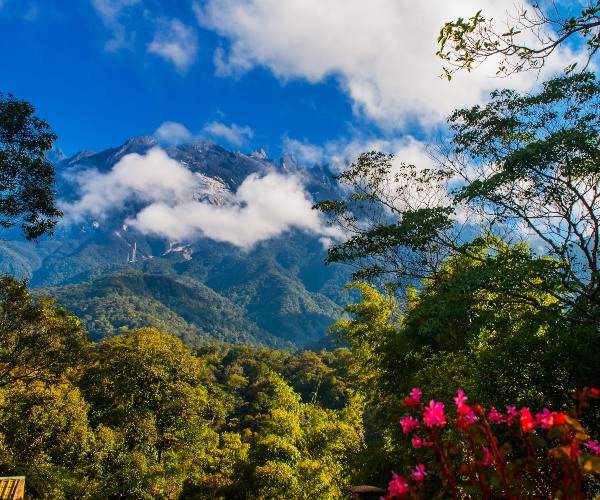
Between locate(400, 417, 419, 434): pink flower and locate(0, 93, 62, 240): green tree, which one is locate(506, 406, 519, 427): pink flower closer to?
locate(400, 417, 419, 434): pink flower

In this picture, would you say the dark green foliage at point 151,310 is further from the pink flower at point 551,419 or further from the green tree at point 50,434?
the pink flower at point 551,419

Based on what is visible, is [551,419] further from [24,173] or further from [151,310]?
[151,310]

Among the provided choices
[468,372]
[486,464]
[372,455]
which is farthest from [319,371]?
[486,464]

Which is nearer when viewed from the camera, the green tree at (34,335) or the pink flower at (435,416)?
the pink flower at (435,416)

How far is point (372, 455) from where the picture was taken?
9.77 metres

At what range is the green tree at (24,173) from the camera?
827 centimetres

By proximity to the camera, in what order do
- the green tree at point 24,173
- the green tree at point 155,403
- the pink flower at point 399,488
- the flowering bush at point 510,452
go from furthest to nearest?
the green tree at point 155,403 → the green tree at point 24,173 → the pink flower at point 399,488 → the flowering bush at point 510,452

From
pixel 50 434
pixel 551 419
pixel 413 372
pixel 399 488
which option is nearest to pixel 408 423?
pixel 399 488

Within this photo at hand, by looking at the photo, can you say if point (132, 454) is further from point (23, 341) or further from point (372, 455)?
point (372, 455)

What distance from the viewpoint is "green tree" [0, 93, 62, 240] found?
27.1ft

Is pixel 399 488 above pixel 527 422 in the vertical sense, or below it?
below

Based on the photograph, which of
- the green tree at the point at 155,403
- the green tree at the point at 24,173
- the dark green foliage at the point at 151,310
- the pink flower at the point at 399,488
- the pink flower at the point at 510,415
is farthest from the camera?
the dark green foliage at the point at 151,310

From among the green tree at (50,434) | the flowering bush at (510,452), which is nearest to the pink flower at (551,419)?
the flowering bush at (510,452)

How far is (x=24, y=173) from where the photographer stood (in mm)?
8516
